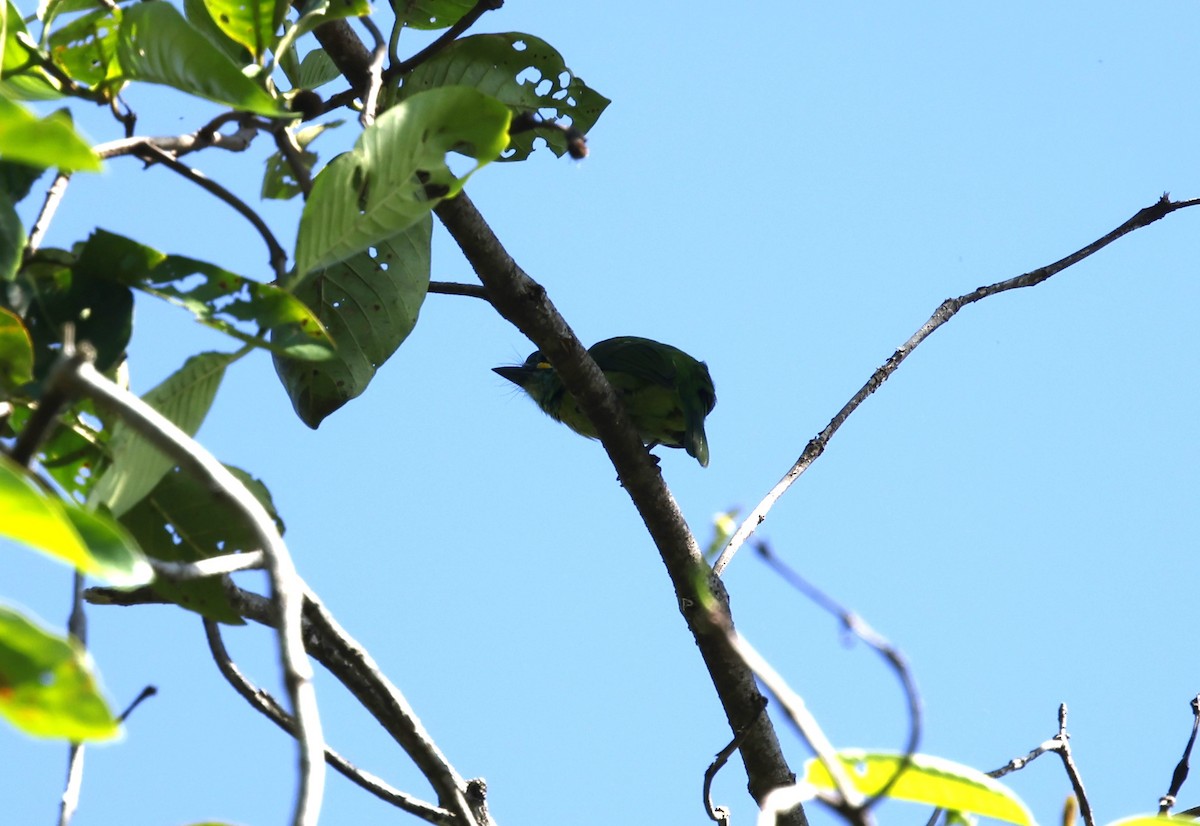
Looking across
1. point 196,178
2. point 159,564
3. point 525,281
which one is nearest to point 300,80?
point 525,281

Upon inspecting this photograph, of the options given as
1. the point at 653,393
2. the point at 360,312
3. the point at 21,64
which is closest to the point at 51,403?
the point at 21,64

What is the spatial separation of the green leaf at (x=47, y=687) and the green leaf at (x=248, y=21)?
128cm

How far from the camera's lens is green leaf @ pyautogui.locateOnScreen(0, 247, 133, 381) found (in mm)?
1533

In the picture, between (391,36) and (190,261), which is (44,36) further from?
(391,36)

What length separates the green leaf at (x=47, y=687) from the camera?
75 cm

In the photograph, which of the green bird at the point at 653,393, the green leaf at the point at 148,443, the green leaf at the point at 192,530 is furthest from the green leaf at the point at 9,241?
the green bird at the point at 653,393

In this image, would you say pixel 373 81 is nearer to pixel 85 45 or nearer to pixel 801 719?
pixel 85 45

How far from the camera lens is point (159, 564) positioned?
1.13 metres

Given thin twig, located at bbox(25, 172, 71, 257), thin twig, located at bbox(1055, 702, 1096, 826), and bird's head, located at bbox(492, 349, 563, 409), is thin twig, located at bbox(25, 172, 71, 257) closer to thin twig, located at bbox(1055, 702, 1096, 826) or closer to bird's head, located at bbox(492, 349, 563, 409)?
thin twig, located at bbox(1055, 702, 1096, 826)

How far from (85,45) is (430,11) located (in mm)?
829

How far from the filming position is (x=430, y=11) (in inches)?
106

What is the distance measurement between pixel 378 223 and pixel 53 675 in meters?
0.92

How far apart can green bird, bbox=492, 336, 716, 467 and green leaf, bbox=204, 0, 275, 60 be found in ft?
12.3

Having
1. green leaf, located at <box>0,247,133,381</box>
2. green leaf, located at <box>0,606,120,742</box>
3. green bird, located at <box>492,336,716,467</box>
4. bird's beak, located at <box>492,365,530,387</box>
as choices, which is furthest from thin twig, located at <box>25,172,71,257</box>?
bird's beak, located at <box>492,365,530,387</box>
